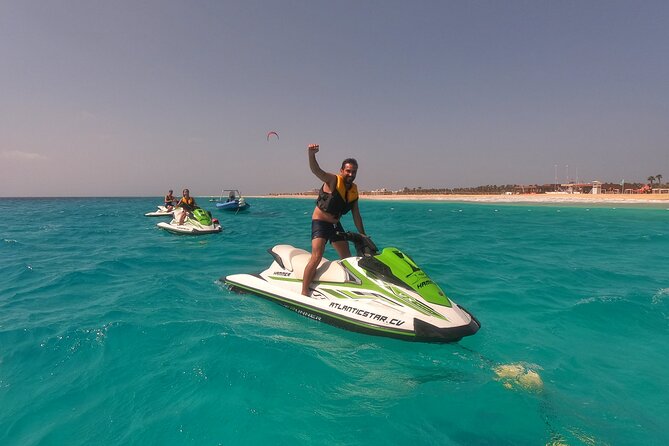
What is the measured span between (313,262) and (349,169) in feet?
A: 4.84

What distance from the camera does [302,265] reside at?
17.9ft

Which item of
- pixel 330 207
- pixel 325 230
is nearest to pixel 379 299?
pixel 325 230

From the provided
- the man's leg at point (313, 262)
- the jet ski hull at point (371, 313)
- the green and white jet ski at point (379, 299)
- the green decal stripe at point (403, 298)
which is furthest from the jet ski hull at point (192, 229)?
the green decal stripe at point (403, 298)

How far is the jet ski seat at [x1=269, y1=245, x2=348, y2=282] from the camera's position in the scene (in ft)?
15.9

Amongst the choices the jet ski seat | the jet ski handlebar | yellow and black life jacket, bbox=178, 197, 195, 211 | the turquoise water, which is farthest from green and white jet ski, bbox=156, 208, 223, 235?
the jet ski handlebar

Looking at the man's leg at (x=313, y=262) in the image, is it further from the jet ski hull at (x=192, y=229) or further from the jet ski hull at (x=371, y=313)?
the jet ski hull at (x=192, y=229)

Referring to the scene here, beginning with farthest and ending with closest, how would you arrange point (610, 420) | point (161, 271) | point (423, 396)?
point (161, 271) → point (423, 396) → point (610, 420)

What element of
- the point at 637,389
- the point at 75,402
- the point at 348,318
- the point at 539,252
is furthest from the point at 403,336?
the point at 539,252

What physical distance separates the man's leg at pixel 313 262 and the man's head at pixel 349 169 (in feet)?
3.15

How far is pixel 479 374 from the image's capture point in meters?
3.39

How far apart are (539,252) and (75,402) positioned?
11984mm

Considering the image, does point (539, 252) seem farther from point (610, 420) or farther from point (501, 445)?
point (501, 445)

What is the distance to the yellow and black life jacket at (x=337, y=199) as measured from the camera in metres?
4.69

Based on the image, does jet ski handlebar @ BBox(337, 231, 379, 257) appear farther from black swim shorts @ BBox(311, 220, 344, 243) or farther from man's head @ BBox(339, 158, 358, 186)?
man's head @ BBox(339, 158, 358, 186)
